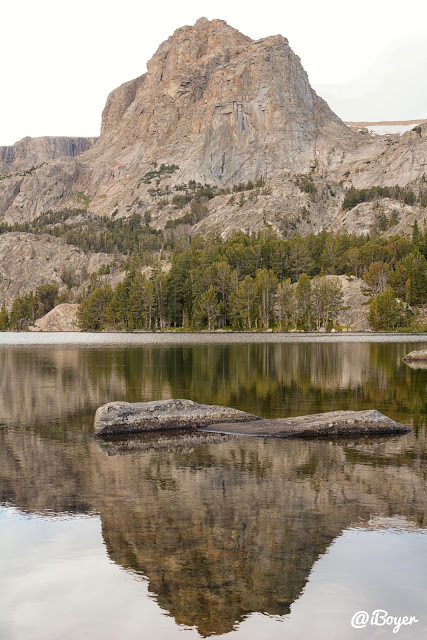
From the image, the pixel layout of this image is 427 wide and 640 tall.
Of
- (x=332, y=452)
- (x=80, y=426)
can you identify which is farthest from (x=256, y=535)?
(x=80, y=426)

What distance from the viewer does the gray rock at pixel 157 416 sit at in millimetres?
27688

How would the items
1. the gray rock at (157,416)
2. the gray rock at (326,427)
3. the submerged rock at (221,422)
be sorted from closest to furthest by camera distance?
the gray rock at (326,427)
the submerged rock at (221,422)
the gray rock at (157,416)

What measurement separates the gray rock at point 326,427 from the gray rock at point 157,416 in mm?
1072

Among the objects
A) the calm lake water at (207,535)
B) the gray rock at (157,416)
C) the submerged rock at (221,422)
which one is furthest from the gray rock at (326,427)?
the calm lake water at (207,535)

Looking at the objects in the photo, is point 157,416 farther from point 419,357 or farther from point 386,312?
point 386,312

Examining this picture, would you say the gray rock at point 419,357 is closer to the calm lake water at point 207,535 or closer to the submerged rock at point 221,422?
the calm lake water at point 207,535

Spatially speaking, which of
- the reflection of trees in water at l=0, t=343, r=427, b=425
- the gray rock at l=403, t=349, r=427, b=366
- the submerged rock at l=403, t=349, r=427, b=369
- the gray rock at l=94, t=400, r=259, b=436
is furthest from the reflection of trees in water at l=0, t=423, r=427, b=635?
the gray rock at l=403, t=349, r=427, b=366

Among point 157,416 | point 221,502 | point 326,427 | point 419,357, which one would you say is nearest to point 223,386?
point 157,416

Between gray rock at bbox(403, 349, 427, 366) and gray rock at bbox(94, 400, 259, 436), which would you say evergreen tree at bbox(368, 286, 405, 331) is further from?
gray rock at bbox(94, 400, 259, 436)

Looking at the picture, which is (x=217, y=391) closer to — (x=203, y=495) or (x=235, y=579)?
(x=203, y=495)

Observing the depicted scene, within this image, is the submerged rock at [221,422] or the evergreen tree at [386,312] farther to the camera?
the evergreen tree at [386,312]

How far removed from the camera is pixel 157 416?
92.9 feet

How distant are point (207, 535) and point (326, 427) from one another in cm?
1380

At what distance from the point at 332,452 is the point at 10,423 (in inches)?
659
